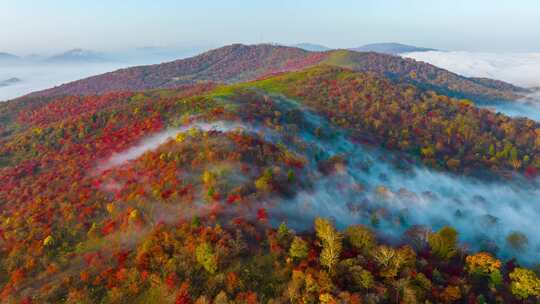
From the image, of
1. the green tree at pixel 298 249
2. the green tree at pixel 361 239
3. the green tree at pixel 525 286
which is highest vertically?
the green tree at pixel 298 249

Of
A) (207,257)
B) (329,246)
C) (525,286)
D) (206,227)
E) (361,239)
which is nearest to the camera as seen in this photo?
(207,257)

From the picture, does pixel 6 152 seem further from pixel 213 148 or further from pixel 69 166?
pixel 213 148

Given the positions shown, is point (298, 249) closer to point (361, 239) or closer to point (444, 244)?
point (361, 239)

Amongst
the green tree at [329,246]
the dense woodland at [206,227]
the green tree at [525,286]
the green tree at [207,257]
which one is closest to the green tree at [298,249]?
the dense woodland at [206,227]

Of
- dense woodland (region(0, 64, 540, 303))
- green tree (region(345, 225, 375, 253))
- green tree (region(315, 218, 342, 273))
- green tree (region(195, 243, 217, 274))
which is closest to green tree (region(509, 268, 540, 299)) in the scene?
dense woodland (region(0, 64, 540, 303))

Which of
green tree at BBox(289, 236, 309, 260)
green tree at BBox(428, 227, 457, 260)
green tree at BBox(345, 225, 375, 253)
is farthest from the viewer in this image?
green tree at BBox(428, 227, 457, 260)

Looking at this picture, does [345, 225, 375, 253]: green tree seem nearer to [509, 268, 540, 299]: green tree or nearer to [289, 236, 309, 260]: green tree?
[289, 236, 309, 260]: green tree

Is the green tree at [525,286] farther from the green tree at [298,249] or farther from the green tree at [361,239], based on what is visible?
the green tree at [298,249]

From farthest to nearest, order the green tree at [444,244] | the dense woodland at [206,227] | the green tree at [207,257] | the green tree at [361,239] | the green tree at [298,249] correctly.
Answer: the green tree at [444,244], the green tree at [361,239], the green tree at [298,249], the green tree at [207,257], the dense woodland at [206,227]

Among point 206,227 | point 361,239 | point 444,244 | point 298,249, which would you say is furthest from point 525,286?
point 206,227
